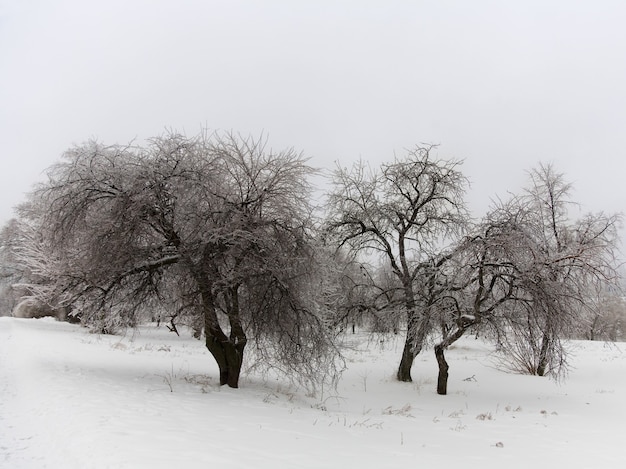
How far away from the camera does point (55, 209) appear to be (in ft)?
32.8

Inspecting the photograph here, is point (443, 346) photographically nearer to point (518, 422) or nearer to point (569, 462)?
point (518, 422)

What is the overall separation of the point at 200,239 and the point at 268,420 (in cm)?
409

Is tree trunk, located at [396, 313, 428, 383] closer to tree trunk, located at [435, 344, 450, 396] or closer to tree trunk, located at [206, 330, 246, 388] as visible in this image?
tree trunk, located at [435, 344, 450, 396]

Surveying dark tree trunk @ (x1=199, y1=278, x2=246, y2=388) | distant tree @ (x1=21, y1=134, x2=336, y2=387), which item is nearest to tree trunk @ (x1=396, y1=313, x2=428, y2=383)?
distant tree @ (x1=21, y1=134, x2=336, y2=387)

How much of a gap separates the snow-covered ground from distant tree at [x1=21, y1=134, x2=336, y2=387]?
174cm

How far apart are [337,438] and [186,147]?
7130 millimetres

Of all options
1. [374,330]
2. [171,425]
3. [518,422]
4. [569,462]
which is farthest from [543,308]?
[171,425]

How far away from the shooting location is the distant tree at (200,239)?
9.70m

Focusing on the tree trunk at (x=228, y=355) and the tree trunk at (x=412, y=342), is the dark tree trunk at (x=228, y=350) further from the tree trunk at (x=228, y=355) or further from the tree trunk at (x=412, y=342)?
the tree trunk at (x=412, y=342)

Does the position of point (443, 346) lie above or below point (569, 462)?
above

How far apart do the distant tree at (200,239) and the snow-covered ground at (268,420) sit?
68.3 inches

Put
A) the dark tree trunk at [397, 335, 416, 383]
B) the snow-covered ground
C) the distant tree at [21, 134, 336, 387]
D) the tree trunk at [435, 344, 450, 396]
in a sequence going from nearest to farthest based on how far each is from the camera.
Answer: the snow-covered ground, the distant tree at [21, 134, 336, 387], the tree trunk at [435, 344, 450, 396], the dark tree trunk at [397, 335, 416, 383]

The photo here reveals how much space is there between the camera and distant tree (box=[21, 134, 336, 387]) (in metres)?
9.70

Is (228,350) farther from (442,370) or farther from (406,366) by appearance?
(406,366)
